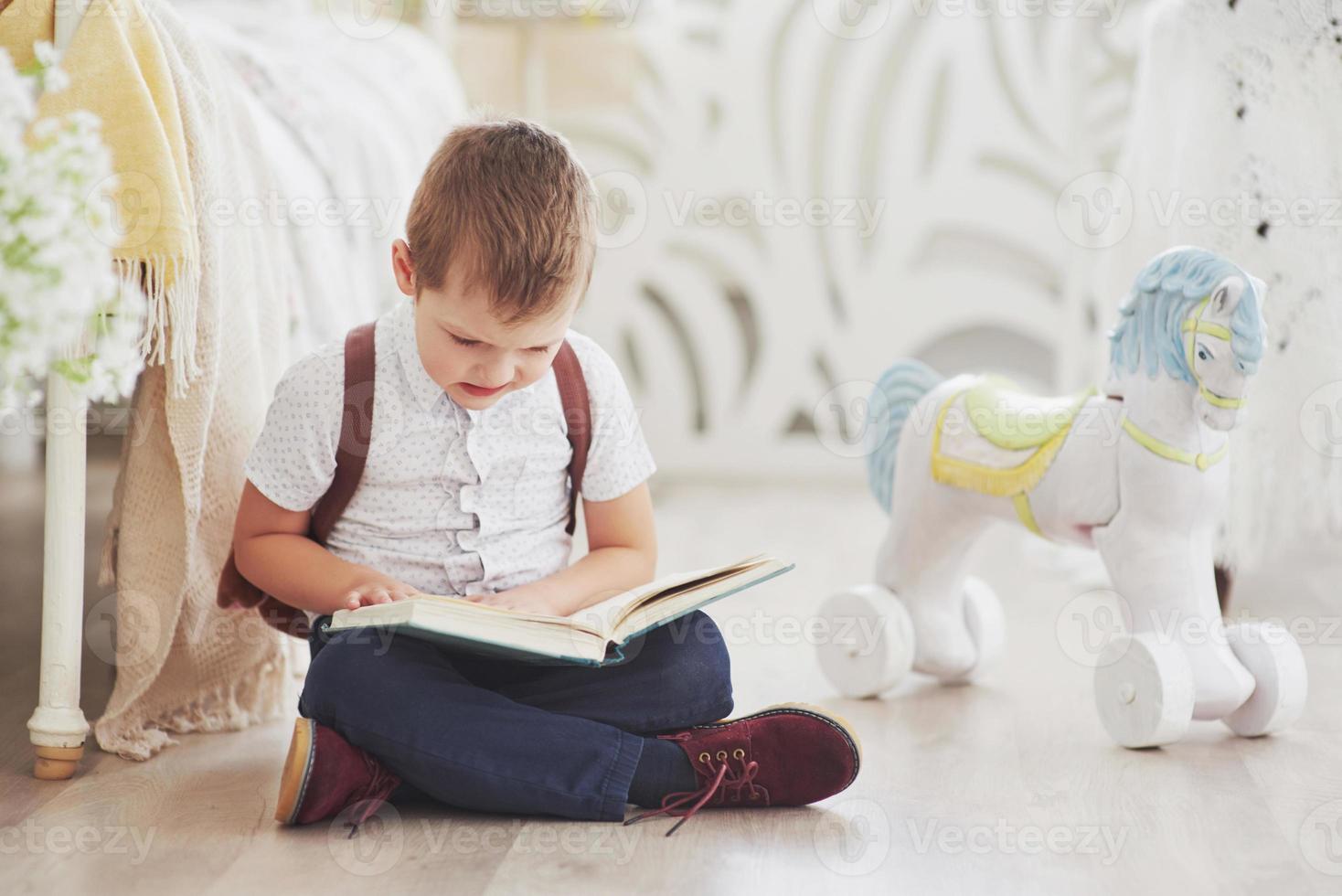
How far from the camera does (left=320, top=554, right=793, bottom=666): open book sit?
32.9 inches

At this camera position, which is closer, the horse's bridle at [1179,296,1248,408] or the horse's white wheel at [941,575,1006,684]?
the horse's bridle at [1179,296,1248,408]

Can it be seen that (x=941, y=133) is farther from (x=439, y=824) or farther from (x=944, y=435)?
(x=439, y=824)

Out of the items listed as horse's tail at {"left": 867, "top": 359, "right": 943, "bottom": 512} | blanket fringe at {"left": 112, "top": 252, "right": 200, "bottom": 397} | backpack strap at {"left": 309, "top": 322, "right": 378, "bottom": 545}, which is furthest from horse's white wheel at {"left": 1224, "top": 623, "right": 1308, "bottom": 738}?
blanket fringe at {"left": 112, "top": 252, "right": 200, "bottom": 397}

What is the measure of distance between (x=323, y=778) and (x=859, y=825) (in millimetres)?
354

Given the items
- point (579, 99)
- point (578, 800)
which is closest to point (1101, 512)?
point (578, 800)

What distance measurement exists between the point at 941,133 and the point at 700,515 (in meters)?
0.82

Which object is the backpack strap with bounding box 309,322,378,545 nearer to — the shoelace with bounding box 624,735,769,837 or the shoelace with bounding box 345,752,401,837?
the shoelace with bounding box 345,752,401,837

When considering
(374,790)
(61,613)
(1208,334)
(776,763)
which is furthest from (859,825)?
(61,613)

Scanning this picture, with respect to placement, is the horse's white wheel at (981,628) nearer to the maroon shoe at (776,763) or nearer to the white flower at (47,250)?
the maroon shoe at (776,763)

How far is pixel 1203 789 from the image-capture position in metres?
0.99

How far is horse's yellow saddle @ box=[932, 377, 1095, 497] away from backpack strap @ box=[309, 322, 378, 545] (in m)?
0.50

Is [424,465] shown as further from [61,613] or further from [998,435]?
[998,435]

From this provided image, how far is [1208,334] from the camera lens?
101cm

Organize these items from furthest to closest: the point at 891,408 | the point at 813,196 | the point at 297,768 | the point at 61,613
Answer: the point at 813,196
the point at 891,408
the point at 61,613
the point at 297,768
